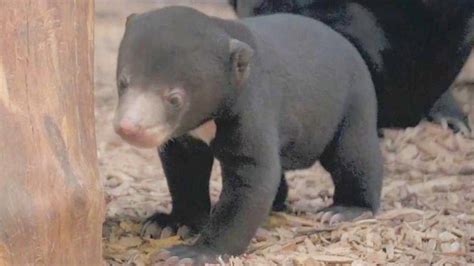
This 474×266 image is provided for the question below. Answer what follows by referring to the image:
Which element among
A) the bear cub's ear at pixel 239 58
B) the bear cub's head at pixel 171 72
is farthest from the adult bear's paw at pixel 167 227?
the bear cub's ear at pixel 239 58

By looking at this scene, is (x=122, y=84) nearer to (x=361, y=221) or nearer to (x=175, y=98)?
(x=175, y=98)

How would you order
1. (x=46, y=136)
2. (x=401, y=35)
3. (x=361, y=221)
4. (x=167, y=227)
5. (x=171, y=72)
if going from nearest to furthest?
(x=46, y=136) < (x=171, y=72) < (x=167, y=227) < (x=361, y=221) < (x=401, y=35)

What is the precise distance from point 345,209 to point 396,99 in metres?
1.68

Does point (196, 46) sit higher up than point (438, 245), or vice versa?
point (196, 46)

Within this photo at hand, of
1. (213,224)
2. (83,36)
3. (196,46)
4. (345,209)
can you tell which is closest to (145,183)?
(345,209)

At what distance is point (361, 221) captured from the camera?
16.0 feet

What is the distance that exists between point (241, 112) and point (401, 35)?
2.38 metres

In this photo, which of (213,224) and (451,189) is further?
(451,189)

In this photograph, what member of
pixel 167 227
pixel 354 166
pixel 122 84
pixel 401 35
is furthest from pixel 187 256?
pixel 401 35

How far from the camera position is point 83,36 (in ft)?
11.2

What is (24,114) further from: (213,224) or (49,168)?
(213,224)

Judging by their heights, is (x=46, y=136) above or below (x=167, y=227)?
above

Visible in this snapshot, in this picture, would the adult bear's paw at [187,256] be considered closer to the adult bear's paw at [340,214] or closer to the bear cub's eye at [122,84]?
the bear cub's eye at [122,84]

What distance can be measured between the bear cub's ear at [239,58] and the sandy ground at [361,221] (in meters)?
0.70
